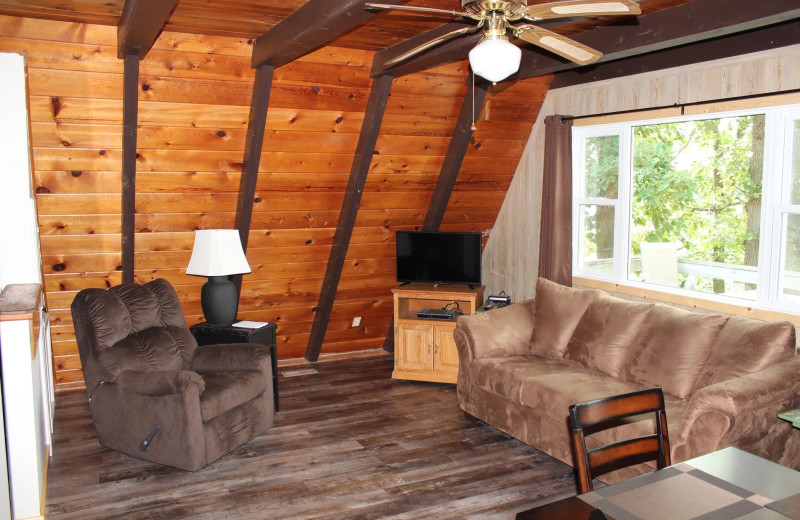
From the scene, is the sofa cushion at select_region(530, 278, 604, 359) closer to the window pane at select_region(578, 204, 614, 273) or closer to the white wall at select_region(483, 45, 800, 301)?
the window pane at select_region(578, 204, 614, 273)

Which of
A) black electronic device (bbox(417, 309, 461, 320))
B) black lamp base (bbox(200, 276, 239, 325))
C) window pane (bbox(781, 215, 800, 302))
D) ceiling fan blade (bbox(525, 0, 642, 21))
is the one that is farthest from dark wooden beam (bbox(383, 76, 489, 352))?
ceiling fan blade (bbox(525, 0, 642, 21))

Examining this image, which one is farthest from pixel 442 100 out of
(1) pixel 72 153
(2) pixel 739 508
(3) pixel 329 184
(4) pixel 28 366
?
(2) pixel 739 508

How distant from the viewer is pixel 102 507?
10.9 ft

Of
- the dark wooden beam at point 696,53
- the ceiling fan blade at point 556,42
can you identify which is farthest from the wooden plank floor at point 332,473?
the dark wooden beam at point 696,53

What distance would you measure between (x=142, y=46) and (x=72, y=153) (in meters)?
1.05

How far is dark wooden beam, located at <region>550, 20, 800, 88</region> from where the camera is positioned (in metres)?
3.56

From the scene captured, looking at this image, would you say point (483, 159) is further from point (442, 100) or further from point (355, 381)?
point (355, 381)

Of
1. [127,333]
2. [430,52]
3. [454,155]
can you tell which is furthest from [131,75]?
[454,155]

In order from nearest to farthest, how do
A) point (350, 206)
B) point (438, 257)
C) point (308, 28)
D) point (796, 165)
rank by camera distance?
1. point (308, 28)
2. point (796, 165)
3. point (350, 206)
4. point (438, 257)

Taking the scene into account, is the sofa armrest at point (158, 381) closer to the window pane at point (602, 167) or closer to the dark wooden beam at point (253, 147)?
the dark wooden beam at point (253, 147)

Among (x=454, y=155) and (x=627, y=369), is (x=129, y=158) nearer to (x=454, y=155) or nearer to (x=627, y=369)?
(x=454, y=155)

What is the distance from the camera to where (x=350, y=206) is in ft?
16.8

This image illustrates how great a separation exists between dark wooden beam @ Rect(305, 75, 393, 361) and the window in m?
1.64

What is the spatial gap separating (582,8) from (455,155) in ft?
10.7
